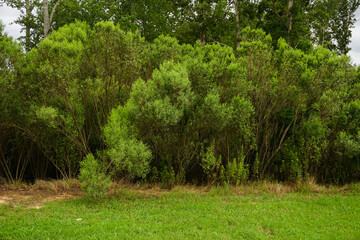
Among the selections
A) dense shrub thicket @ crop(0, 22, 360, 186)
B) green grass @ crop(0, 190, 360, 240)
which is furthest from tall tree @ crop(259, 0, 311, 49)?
green grass @ crop(0, 190, 360, 240)

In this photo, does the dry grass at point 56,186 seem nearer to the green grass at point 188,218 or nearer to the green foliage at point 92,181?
the green grass at point 188,218

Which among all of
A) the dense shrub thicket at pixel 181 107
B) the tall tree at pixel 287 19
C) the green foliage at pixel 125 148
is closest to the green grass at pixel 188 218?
the green foliage at pixel 125 148

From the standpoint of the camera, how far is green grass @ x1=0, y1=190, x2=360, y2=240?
6.45m

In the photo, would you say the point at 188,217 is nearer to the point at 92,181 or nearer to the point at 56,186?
the point at 92,181

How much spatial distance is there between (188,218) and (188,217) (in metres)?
0.07

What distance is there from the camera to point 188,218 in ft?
24.2

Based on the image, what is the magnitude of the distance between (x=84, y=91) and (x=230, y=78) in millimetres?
4826

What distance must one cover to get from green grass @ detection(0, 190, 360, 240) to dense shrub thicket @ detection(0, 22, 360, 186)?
1383mm

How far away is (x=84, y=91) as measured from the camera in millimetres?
10781

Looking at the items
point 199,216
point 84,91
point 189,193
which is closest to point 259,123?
point 189,193

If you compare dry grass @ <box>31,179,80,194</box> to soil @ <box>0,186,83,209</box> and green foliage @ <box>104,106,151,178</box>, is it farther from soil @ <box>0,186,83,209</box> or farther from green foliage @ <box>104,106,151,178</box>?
green foliage @ <box>104,106,151,178</box>

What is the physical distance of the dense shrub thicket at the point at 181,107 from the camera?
970 cm

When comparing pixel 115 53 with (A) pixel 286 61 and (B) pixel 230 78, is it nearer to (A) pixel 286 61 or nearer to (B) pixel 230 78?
(B) pixel 230 78

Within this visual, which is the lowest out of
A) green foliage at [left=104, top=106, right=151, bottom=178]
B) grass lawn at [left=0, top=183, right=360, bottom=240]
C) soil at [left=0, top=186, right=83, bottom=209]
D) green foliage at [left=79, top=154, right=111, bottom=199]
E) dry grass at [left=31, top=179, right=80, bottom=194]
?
soil at [left=0, top=186, right=83, bottom=209]
